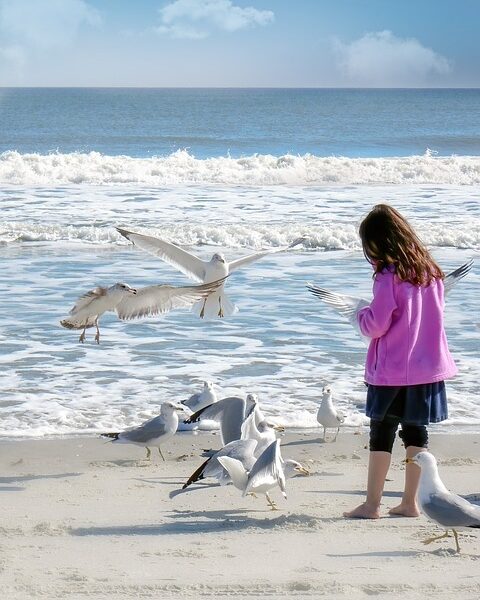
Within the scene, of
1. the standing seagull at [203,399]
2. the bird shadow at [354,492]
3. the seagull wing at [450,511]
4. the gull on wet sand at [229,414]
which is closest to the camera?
the seagull wing at [450,511]

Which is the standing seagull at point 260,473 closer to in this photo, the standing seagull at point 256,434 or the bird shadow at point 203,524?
the bird shadow at point 203,524

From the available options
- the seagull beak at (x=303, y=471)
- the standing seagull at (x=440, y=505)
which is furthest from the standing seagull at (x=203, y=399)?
the standing seagull at (x=440, y=505)

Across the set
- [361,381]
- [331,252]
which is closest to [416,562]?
[361,381]

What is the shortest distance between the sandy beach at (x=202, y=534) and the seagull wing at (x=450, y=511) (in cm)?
12

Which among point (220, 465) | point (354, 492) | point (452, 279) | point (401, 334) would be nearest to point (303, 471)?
point (354, 492)

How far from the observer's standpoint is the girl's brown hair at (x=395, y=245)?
14.2 feet

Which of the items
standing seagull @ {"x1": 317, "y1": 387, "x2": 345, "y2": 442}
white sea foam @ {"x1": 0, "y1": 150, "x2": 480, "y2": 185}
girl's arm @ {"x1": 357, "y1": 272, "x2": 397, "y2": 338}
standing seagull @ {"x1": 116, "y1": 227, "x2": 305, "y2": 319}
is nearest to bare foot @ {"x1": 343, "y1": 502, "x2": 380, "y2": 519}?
girl's arm @ {"x1": 357, "y1": 272, "x2": 397, "y2": 338}

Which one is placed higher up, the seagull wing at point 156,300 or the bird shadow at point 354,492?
the seagull wing at point 156,300

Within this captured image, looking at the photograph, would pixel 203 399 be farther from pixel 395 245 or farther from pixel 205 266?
pixel 395 245

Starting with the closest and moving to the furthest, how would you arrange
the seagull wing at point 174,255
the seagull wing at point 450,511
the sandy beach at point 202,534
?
1. the sandy beach at point 202,534
2. the seagull wing at point 450,511
3. the seagull wing at point 174,255

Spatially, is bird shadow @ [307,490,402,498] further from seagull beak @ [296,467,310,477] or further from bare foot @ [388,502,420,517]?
bare foot @ [388,502,420,517]

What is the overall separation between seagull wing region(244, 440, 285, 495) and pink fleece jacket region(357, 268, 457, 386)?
60cm

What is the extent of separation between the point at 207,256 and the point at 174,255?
687 centimetres

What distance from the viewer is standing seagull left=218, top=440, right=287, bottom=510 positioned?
4.64 metres
